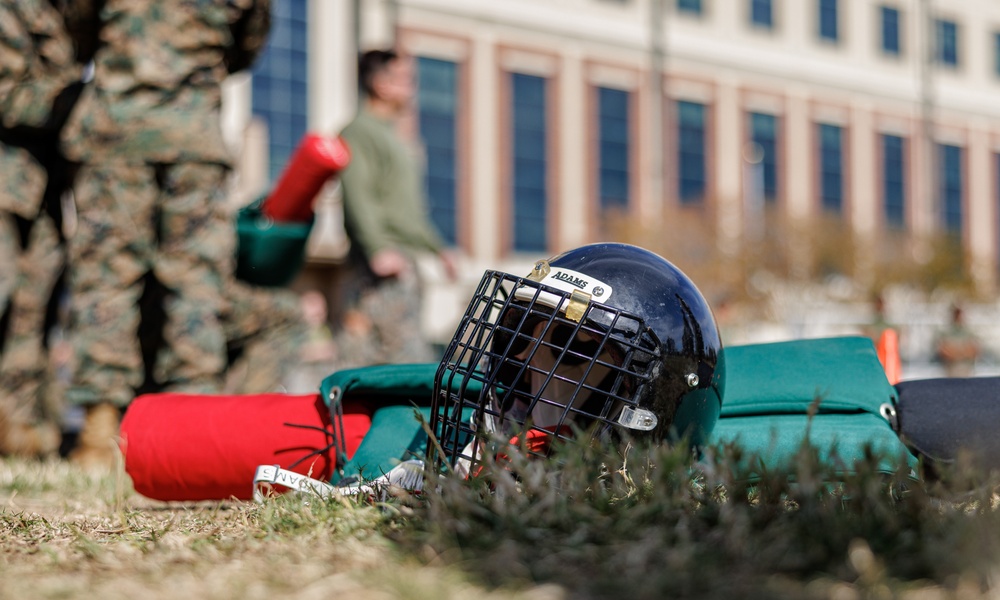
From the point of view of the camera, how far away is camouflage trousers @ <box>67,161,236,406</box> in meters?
4.66

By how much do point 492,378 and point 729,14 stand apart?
111ft

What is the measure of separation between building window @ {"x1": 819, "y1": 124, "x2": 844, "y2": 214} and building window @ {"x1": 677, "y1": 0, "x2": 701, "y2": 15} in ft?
A: 20.3

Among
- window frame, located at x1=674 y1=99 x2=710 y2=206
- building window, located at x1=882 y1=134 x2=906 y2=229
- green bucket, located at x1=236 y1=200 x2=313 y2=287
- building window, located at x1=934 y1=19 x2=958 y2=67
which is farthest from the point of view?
building window, located at x1=934 y1=19 x2=958 y2=67

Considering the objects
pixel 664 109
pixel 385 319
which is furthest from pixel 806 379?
pixel 664 109

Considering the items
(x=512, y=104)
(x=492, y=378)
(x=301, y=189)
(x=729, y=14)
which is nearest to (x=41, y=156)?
(x=301, y=189)

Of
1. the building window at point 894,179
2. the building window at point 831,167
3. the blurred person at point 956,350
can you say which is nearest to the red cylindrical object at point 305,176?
the blurred person at point 956,350

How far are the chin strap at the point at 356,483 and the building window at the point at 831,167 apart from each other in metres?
34.9

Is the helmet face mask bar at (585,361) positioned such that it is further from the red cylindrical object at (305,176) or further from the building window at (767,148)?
the building window at (767,148)

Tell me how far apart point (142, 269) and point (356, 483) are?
8.76ft

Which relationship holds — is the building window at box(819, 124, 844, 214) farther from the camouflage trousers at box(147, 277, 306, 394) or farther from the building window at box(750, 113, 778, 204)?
the camouflage trousers at box(147, 277, 306, 394)

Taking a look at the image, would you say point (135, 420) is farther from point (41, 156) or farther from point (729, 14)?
point (729, 14)

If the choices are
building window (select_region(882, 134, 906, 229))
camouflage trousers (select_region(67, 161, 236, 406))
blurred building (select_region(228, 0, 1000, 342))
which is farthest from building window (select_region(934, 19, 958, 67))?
camouflage trousers (select_region(67, 161, 236, 406))

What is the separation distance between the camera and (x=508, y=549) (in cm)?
167

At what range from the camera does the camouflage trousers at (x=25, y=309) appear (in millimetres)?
4562
